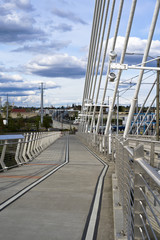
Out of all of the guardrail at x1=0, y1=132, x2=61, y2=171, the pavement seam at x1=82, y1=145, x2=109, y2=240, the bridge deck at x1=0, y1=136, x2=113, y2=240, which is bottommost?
the pavement seam at x1=82, y1=145, x2=109, y2=240

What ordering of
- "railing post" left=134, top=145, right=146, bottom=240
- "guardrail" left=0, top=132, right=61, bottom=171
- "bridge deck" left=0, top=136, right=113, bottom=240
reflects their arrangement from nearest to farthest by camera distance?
"railing post" left=134, top=145, right=146, bottom=240 → "bridge deck" left=0, top=136, right=113, bottom=240 → "guardrail" left=0, top=132, right=61, bottom=171

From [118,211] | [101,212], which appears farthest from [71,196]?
[118,211]

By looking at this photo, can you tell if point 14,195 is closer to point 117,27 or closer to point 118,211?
point 118,211

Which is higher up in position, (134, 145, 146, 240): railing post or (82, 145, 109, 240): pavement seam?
(134, 145, 146, 240): railing post

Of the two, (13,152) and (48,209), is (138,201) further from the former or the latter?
(13,152)

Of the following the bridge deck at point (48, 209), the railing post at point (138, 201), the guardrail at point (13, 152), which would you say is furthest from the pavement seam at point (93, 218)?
the guardrail at point (13, 152)

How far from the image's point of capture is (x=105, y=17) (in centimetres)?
3359

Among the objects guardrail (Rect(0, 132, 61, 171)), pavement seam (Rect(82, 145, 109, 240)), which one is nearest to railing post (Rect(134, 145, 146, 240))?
pavement seam (Rect(82, 145, 109, 240))

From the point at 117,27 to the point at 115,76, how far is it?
17.6ft

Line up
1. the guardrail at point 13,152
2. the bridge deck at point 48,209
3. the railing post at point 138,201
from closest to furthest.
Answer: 1. the railing post at point 138,201
2. the bridge deck at point 48,209
3. the guardrail at point 13,152

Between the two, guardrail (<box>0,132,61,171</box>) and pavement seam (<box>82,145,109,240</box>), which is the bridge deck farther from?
guardrail (<box>0,132,61,171</box>)

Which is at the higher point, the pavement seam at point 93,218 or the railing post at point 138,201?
the railing post at point 138,201

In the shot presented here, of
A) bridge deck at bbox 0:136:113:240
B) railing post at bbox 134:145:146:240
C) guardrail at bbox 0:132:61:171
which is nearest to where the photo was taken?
railing post at bbox 134:145:146:240

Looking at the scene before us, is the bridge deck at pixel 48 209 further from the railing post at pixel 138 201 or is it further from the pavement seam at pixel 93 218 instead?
the railing post at pixel 138 201
